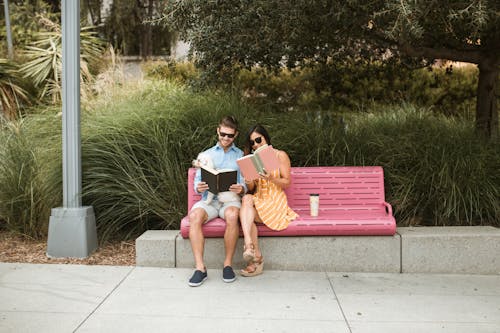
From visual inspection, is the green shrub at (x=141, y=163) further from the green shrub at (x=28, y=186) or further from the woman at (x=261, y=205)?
the woman at (x=261, y=205)

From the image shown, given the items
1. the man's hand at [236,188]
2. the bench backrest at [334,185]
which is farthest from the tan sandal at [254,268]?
the bench backrest at [334,185]

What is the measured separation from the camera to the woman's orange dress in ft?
16.2

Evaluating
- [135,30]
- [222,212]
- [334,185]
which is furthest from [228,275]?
[135,30]

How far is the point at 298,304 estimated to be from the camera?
418cm

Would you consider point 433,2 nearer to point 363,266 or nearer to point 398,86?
point 363,266

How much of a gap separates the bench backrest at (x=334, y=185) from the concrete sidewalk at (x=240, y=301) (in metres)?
0.84

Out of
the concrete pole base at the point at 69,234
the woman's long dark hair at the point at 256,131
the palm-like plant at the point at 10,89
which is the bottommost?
the concrete pole base at the point at 69,234

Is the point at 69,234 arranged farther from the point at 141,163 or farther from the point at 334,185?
the point at 334,185

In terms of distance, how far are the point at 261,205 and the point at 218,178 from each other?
0.51 meters

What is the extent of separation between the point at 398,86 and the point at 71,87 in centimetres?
805

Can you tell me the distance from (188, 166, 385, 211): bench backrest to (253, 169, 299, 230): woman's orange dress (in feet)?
1.30

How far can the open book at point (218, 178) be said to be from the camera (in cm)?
471

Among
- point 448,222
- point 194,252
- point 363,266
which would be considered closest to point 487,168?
point 448,222

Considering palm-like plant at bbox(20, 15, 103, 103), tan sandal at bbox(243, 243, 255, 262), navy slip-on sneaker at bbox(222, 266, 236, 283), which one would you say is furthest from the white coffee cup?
Result: palm-like plant at bbox(20, 15, 103, 103)
